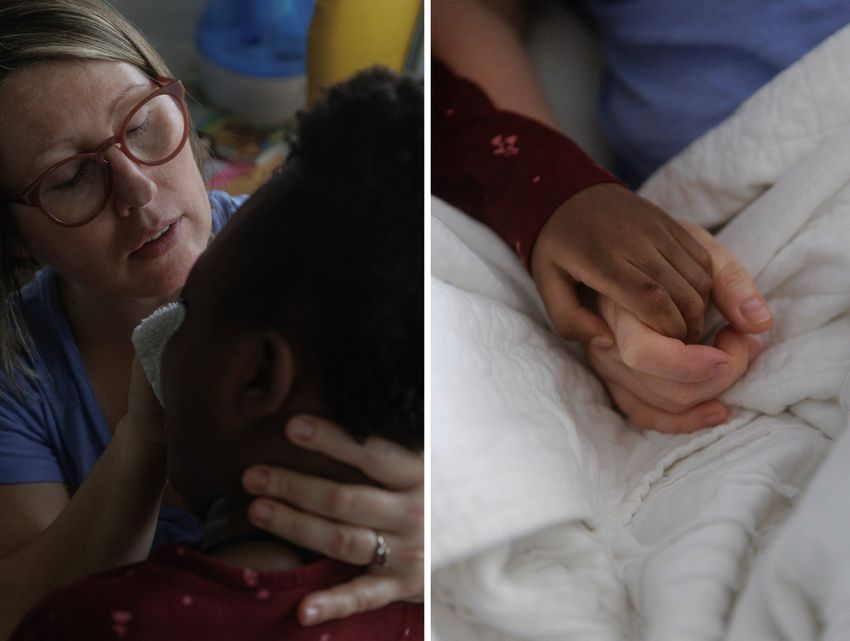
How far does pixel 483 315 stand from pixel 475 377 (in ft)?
0.11

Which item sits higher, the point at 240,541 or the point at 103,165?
the point at 103,165

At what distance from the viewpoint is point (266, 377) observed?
0.31 metres

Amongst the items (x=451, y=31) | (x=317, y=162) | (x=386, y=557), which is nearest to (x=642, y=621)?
(x=386, y=557)

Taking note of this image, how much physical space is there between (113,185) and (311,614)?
17 cm

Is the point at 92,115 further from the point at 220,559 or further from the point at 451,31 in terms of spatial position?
the point at 451,31

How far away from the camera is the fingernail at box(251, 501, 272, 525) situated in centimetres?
31

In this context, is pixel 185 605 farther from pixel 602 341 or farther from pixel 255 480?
pixel 602 341

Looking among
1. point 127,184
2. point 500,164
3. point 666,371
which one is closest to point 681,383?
point 666,371

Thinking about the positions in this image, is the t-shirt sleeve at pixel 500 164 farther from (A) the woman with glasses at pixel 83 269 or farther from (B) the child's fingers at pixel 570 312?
(A) the woman with glasses at pixel 83 269

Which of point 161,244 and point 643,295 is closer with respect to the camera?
point 161,244

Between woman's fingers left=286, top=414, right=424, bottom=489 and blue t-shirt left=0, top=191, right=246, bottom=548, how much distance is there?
0.07 meters

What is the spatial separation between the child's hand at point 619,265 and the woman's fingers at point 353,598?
0.52 feet

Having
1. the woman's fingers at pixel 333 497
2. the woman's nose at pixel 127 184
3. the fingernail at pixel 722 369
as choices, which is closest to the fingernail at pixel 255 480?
the woman's fingers at pixel 333 497

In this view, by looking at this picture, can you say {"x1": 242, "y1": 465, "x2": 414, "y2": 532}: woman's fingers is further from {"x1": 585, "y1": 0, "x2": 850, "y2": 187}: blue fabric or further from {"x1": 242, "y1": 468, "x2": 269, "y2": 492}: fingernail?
{"x1": 585, "y1": 0, "x2": 850, "y2": 187}: blue fabric
